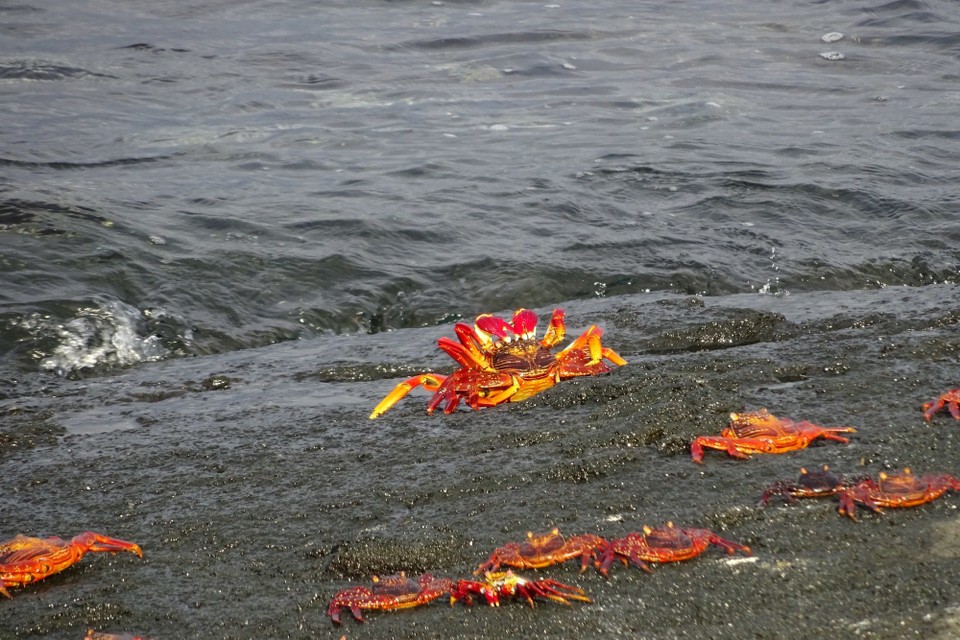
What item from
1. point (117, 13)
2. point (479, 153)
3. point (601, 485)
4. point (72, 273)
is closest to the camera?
point (601, 485)

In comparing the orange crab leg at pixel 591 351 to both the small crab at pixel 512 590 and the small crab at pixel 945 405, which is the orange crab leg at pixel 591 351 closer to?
A: the small crab at pixel 945 405

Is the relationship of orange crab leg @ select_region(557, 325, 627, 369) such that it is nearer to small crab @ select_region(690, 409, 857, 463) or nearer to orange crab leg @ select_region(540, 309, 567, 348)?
orange crab leg @ select_region(540, 309, 567, 348)

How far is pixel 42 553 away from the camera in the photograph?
396 cm

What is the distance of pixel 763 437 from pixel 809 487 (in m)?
0.49

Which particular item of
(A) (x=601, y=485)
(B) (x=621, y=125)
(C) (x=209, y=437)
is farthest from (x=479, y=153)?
(A) (x=601, y=485)

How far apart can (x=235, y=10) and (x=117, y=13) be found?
6.84 feet

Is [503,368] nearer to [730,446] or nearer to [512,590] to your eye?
[730,446]

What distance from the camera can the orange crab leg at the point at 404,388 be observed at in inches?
226

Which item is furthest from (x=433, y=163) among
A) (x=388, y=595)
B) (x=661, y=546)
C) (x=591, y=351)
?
(x=388, y=595)

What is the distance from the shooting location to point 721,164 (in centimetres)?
1218

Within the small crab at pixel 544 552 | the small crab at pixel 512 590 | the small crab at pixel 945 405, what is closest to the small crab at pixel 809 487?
the small crab at pixel 544 552

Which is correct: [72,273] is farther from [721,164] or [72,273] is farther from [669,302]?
[721,164]

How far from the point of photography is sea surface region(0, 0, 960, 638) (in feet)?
12.4

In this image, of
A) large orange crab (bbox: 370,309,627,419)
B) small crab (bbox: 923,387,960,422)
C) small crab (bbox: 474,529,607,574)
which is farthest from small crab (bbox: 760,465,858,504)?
large orange crab (bbox: 370,309,627,419)
